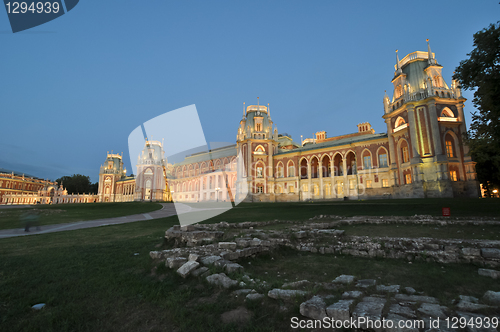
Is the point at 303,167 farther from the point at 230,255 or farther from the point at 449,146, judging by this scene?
the point at 230,255

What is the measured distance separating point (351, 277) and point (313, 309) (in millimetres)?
2171

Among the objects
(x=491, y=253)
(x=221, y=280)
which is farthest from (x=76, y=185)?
(x=491, y=253)

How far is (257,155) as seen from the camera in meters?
61.6

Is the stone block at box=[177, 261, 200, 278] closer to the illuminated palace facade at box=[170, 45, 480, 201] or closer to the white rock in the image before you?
the white rock

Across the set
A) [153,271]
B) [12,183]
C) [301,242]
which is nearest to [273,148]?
[301,242]

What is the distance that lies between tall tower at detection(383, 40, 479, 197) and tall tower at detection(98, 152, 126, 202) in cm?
11160

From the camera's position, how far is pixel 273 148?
6450cm

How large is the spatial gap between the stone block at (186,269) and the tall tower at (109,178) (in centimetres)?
11940

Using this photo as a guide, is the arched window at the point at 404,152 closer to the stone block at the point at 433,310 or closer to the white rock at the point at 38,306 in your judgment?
the stone block at the point at 433,310

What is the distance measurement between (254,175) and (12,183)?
104275 mm

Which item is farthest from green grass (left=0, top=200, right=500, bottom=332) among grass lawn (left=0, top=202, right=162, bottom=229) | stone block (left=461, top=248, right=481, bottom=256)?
grass lawn (left=0, top=202, right=162, bottom=229)

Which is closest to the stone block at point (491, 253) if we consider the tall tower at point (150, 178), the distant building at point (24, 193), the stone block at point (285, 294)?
the stone block at point (285, 294)

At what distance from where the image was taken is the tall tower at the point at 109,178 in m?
109

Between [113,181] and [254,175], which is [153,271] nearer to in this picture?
→ [254,175]
